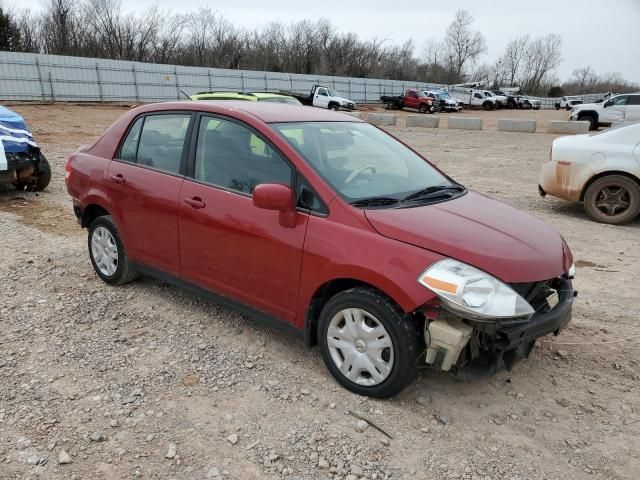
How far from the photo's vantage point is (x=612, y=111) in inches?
984

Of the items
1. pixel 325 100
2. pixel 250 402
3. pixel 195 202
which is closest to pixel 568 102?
pixel 325 100

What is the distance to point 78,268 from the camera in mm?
5160

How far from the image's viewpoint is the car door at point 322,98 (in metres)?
33.5

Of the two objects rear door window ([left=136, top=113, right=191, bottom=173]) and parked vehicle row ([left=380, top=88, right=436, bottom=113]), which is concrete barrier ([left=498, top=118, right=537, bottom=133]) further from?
rear door window ([left=136, top=113, right=191, bottom=173])

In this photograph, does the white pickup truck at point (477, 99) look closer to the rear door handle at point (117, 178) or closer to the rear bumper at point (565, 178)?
the rear bumper at point (565, 178)

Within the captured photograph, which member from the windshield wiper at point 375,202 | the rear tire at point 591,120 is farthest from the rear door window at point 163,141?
the rear tire at point 591,120

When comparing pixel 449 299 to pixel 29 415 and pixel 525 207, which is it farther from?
pixel 525 207

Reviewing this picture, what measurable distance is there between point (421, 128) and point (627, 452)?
22.7 m

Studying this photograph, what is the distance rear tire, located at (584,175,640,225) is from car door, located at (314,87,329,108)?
27349 millimetres

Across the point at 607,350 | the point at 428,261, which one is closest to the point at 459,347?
the point at 428,261

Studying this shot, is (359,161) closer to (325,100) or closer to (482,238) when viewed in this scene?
(482,238)

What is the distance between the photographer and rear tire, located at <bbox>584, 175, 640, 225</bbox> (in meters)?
7.19

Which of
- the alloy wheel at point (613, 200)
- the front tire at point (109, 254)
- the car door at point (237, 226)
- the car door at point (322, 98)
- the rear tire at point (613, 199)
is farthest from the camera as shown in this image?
the car door at point (322, 98)

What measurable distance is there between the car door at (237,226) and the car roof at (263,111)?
9cm
